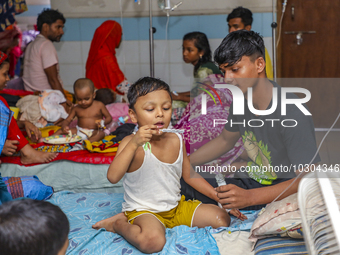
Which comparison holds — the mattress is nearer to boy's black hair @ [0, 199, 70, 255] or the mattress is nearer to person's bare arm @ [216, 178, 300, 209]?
person's bare arm @ [216, 178, 300, 209]

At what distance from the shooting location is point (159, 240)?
1390 mm

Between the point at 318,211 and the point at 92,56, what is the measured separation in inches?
143

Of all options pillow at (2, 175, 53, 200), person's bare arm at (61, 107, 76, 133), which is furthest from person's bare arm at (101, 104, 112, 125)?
pillow at (2, 175, 53, 200)

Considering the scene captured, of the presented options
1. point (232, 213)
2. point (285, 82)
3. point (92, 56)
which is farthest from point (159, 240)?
point (285, 82)

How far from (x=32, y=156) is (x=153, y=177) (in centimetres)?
121

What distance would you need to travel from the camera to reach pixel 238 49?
1534 millimetres

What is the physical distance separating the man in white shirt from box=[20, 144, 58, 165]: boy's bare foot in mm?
1387

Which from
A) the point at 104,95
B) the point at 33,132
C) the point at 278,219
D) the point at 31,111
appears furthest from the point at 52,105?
the point at 278,219

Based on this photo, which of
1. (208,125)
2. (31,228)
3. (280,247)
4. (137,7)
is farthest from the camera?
(137,7)

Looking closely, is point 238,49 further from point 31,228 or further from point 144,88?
point 31,228

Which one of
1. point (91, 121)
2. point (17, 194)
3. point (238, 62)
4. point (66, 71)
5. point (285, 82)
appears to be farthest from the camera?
point (66, 71)

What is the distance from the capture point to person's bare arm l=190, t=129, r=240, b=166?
1.90 meters

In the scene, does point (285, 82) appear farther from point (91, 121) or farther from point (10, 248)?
point (10, 248)

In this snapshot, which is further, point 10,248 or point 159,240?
point 159,240
